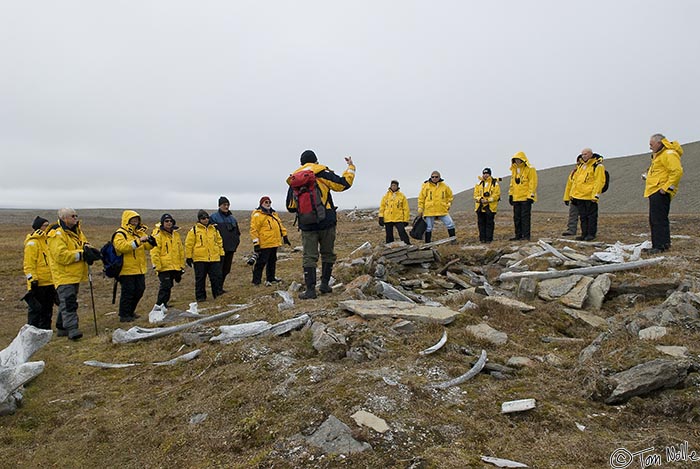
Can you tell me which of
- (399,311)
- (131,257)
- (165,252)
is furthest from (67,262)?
(399,311)

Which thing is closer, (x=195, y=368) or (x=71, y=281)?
(x=195, y=368)

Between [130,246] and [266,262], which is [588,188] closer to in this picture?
[266,262]

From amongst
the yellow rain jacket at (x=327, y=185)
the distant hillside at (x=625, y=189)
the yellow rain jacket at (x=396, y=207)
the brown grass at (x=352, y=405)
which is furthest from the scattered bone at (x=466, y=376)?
the distant hillside at (x=625, y=189)

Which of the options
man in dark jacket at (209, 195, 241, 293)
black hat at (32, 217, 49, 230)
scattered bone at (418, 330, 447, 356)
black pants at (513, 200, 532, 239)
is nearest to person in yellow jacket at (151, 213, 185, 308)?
man in dark jacket at (209, 195, 241, 293)

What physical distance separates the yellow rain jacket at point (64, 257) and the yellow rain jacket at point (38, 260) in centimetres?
40

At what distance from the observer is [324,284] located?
8.09 m

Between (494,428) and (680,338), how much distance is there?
284 cm

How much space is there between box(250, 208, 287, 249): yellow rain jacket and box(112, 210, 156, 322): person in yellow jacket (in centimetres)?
263

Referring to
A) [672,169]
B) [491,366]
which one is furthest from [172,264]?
[672,169]

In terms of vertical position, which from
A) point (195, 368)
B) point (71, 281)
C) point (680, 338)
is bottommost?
point (195, 368)

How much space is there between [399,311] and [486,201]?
7852 millimetres

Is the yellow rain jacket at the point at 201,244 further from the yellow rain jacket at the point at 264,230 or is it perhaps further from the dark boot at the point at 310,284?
the dark boot at the point at 310,284

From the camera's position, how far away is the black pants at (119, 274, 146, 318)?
354 inches

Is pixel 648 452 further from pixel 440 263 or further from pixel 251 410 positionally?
pixel 440 263
